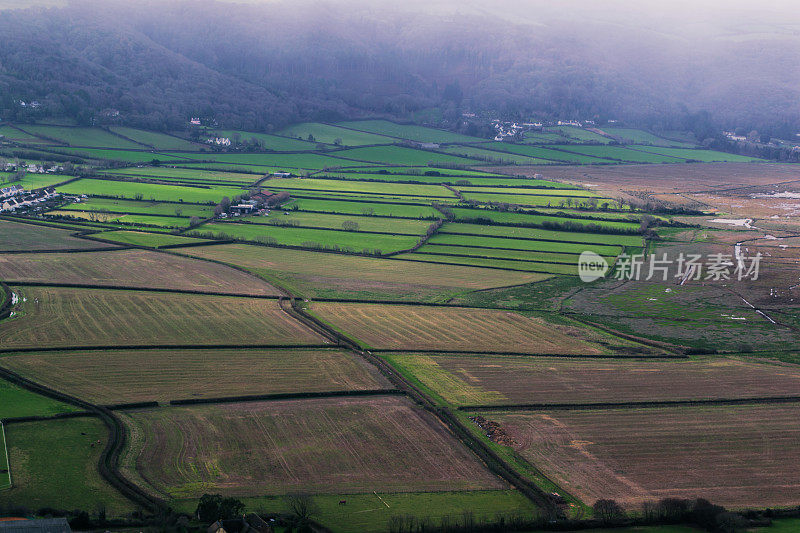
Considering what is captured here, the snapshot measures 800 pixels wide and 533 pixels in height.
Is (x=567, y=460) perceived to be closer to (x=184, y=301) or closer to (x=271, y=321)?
(x=271, y=321)

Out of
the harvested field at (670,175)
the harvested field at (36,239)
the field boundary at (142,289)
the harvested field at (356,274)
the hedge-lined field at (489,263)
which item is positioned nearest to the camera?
the field boundary at (142,289)

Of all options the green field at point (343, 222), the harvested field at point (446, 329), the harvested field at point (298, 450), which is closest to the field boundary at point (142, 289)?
the harvested field at point (446, 329)

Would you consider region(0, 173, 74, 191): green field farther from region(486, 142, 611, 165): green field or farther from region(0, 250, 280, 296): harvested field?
region(486, 142, 611, 165): green field

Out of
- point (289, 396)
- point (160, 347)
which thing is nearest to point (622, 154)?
point (160, 347)

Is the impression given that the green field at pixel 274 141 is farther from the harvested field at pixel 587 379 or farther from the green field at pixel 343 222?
the harvested field at pixel 587 379

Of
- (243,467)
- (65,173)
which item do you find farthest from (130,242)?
(243,467)

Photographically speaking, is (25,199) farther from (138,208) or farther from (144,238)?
(144,238)

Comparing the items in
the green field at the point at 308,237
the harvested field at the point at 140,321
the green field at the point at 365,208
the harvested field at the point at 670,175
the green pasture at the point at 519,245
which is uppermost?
the harvested field at the point at 670,175
